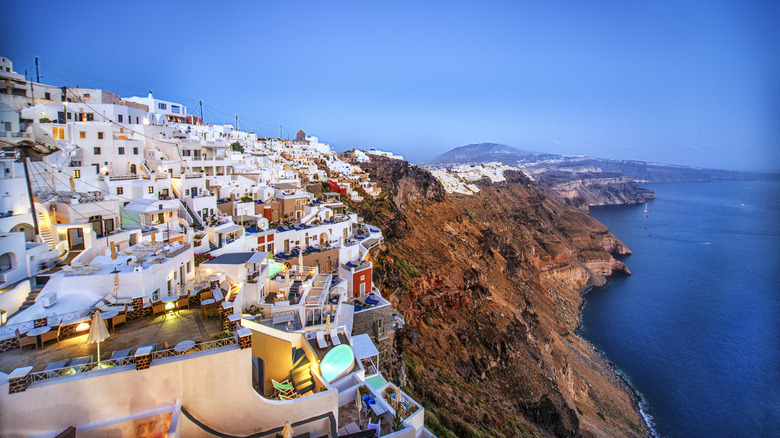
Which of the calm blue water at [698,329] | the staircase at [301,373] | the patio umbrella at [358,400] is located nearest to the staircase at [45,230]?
the staircase at [301,373]

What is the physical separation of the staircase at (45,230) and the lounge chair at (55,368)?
8.69m

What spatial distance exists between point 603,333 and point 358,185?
29.5 meters

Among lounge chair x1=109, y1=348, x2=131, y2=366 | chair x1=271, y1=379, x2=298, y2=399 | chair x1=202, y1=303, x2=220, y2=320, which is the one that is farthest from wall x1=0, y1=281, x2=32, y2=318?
chair x1=271, y1=379, x2=298, y2=399

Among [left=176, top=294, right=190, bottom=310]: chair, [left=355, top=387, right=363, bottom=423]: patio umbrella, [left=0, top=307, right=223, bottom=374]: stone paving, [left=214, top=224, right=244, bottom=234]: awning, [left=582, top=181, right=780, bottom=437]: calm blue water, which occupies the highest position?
[left=214, top=224, right=244, bottom=234]: awning

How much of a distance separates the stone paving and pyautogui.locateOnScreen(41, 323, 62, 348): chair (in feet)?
0.27

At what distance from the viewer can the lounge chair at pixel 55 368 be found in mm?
6402

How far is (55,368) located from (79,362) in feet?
1.20

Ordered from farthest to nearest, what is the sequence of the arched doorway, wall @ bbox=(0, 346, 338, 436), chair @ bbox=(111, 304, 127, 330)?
the arched doorway → chair @ bbox=(111, 304, 127, 330) → wall @ bbox=(0, 346, 338, 436)

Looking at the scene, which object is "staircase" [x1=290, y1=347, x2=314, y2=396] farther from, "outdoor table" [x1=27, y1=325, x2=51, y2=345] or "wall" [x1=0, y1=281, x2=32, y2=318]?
"wall" [x1=0, y1=281, x2=32, y2=318]

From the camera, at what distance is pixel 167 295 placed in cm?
1209

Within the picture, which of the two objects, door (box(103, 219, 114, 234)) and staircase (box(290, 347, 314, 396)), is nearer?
staircase (box(290, 347, 314, 396))

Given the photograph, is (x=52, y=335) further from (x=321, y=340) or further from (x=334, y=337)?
(x=334, y=337)

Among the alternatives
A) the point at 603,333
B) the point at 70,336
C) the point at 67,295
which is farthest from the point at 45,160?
the point at 603,333

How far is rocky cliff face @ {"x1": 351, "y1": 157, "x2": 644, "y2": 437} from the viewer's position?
61.6 feet
